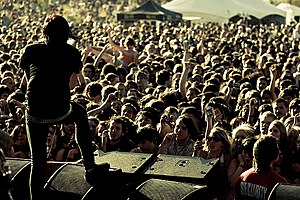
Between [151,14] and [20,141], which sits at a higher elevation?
[20,141]

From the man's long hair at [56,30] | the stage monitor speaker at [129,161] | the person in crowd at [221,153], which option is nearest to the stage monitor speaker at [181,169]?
the stage monitor speaker at [129,161]

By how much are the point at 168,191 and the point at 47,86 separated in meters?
1.14

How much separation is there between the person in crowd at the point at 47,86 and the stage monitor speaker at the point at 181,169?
0.59 m

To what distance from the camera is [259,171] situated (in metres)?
5.77

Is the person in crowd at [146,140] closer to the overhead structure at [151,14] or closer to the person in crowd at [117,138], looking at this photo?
the person in crowd at [117,138]

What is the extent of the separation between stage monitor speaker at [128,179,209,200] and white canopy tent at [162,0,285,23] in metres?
30.5

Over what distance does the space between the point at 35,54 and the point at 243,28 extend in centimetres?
2625

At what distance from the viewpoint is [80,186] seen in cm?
517

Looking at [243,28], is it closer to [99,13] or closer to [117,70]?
[117,70]

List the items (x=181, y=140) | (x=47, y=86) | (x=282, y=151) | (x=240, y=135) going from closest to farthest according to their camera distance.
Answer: (x=47, y=86) < (x=282, y=151) < (x=240, y=135) < (x=181, y=140)

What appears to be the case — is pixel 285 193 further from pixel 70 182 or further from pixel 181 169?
pixel 70 182

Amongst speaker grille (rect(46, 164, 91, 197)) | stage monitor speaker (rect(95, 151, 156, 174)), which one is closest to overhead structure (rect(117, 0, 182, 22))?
stage monitor speaker (rect(95, 151, 156, 174))

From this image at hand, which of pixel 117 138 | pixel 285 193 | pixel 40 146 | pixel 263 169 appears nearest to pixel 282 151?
pixel 263 169

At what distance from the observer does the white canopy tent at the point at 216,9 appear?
3550 centimetres
